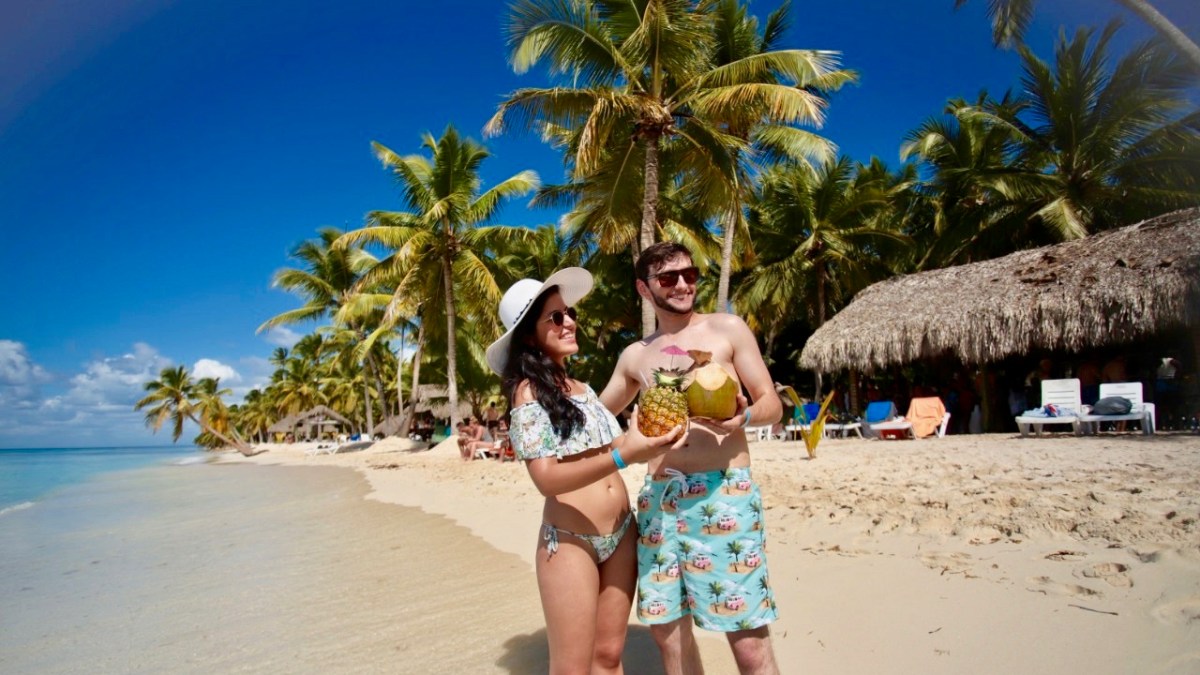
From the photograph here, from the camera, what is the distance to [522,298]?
194 centimetres

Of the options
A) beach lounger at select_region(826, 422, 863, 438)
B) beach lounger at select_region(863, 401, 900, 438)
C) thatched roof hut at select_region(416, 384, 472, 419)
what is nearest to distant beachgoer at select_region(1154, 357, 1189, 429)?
beach lounger at select_region(863, 401, 900, 438)

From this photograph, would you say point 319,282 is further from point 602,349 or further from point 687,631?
point 687,631

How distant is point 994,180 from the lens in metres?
17.4

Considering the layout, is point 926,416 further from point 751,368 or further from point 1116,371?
point 751,368

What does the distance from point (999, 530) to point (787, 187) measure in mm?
17874

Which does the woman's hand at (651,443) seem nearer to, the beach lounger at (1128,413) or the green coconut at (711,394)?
the green coconut at (711,394)

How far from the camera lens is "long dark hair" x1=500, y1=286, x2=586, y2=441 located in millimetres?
1759

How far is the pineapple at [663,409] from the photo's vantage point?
1.64 meters

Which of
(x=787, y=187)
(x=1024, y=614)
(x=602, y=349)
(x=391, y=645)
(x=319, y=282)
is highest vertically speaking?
(x=787, y=187)

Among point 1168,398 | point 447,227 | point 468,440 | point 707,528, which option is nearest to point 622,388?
point 707,528

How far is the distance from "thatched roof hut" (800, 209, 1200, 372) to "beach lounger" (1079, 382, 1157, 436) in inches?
53.0

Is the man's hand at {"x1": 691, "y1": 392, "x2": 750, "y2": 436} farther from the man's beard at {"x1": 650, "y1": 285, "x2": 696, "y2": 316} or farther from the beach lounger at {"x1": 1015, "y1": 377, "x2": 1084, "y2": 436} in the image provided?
the beach lounger at {"x1": 1015, "y1": 377, "x2": 1084, "y2": 436}

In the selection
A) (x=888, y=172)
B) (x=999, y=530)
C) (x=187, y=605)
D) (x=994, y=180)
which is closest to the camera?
(x=999, y=530)

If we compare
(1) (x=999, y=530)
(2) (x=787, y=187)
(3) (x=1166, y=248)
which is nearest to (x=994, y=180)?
(2) (x=787, y=187)
